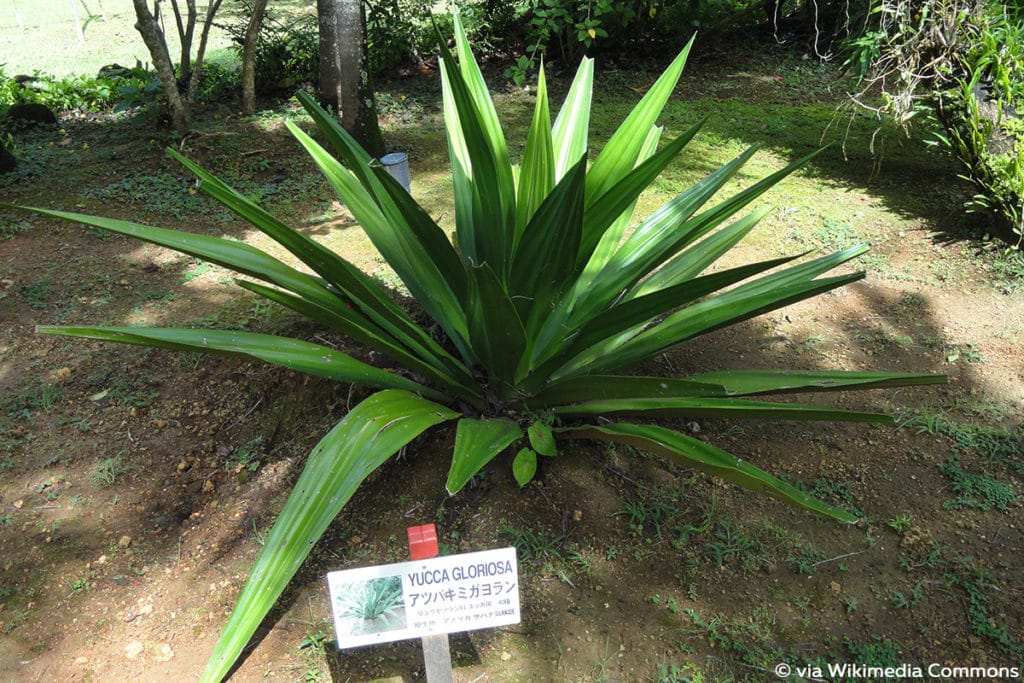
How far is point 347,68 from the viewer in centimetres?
385

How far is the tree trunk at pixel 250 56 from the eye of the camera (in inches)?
163

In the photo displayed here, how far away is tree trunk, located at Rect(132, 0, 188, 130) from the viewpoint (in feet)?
12.3

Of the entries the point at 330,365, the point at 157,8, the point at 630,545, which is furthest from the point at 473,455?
the point at 157,8

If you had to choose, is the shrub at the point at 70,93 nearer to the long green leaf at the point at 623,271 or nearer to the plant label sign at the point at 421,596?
the long green leaf at the point at 623,271

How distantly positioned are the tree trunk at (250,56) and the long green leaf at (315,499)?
332cm

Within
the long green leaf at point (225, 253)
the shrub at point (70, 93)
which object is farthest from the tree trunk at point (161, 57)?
the long green leaf at point (225, 253)

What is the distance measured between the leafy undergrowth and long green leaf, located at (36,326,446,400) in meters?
0.33

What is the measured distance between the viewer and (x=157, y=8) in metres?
4.23

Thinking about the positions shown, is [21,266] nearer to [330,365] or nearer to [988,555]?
[330,365]

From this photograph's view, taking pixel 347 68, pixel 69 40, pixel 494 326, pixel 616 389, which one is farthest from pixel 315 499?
pixel 69 40

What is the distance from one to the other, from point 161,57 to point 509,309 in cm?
332

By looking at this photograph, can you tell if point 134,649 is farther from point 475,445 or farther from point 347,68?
point 347,68

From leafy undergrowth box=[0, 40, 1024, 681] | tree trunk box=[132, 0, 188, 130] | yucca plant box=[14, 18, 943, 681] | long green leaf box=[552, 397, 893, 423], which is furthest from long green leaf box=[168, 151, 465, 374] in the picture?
Result: tree trunk box=[132, 0, 188, 130]

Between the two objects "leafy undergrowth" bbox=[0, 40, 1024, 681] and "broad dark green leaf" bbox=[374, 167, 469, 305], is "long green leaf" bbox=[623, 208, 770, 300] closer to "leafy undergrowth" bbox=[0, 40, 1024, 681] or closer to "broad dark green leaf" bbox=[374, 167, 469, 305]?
"leafy undergrowth" bbox=[0, 40, 1024, 681]
